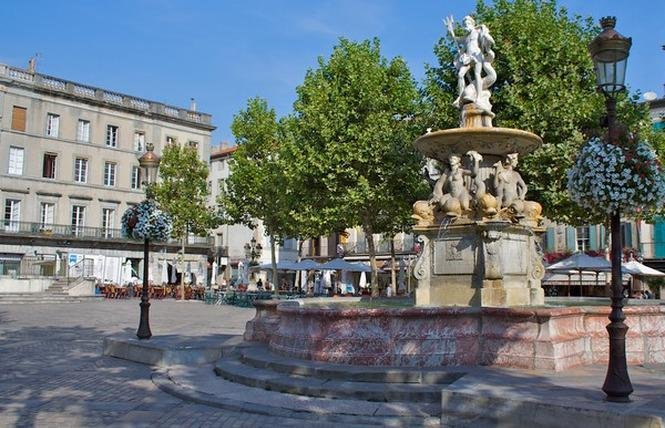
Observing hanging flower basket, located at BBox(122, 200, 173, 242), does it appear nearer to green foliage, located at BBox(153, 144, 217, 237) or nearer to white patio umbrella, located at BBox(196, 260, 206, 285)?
green foliage, located at BBox(153, 144, 217, 237)

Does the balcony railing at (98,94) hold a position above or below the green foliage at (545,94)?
above

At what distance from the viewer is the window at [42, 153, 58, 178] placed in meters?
49.7

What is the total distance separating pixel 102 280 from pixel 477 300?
4245 cm

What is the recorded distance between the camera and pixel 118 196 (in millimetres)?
53406

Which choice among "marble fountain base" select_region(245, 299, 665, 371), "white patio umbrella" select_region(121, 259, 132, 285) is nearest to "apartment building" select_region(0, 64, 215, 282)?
"white patio umbrella" select_region(121, 259, 132, 285)

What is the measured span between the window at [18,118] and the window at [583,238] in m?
39.0

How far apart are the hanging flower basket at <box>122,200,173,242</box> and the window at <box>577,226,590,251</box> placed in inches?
1279

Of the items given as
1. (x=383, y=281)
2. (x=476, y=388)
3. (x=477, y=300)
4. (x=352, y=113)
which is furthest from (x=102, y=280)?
(x=476, y=388)

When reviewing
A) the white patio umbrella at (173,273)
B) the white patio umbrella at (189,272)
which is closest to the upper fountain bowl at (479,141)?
the white patio umbrella at (173,273)

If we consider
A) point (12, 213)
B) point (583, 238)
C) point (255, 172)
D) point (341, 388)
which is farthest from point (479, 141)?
point (12, 213)

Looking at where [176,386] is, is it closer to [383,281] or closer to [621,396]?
[621,396]

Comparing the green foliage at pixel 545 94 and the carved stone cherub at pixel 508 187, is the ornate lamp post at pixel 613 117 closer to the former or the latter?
the carved stone cherub at pixel 508 187

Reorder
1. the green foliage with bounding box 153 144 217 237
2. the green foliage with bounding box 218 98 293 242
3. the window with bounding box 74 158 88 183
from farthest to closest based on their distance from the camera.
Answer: the window with bounding box 74 158 88 183 → the green foliage with bounding box 153 144 217 237 → the green foliage with bounding box 218 98 293 242

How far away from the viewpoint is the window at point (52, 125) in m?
49.6
